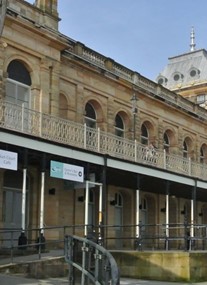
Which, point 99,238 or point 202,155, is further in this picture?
point 202,155

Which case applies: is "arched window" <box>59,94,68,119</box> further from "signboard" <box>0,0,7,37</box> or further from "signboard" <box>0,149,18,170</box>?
"signboard" <box>0,0,7,37</box>

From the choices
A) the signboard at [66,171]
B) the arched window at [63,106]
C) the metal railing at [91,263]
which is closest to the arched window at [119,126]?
the arched window at [63,106]

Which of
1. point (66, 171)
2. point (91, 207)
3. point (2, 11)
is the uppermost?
point (2, 11)

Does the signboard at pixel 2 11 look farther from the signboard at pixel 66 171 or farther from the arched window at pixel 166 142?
the arched window at pixel 166 142

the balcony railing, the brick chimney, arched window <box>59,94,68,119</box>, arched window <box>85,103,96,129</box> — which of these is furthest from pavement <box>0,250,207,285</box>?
the brick chimney

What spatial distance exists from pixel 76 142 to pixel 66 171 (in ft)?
7.61

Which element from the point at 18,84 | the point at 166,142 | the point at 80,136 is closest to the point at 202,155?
the point at 166,142

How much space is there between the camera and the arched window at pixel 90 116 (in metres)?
25.4

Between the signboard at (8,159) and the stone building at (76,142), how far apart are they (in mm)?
31

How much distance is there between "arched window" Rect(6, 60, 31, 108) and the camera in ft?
66.6

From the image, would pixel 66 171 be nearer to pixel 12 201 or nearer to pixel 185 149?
pixel 12 201

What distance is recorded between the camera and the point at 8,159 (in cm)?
1598

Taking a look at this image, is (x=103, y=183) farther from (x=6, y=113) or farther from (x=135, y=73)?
(x=135, y=73)

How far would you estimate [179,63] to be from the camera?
58.8 metres
